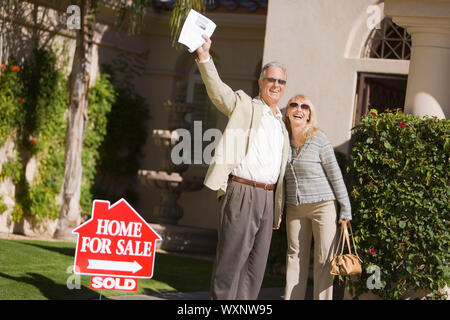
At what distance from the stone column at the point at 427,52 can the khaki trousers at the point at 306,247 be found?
221 cm

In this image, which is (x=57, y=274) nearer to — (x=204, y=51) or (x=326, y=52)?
(x=204, y=51)

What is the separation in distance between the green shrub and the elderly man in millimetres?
1936

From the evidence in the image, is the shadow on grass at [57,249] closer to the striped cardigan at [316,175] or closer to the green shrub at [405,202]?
the green shrub at [405,202]

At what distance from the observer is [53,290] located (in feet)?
23.3

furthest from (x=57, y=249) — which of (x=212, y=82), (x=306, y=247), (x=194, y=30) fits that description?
(x=194, y=30)

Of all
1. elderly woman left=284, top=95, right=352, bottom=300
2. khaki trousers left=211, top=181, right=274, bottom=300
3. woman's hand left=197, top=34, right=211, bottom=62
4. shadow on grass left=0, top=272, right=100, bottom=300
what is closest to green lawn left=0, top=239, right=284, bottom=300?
shadow on grass left=0, top=272, right=100, bottom=300

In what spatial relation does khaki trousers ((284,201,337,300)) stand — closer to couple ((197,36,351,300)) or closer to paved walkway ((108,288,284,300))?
couple ((197,36,351,300))

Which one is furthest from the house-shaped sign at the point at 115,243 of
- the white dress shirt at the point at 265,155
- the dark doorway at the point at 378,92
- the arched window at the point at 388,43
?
the arched window at the point at 388,43

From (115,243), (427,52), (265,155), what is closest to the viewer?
(265,155)

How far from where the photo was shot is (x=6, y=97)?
11430mm

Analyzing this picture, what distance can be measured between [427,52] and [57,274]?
14.4 feet

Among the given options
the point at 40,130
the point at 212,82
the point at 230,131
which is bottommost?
the point at 40,130

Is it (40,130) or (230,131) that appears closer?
(230,131)
